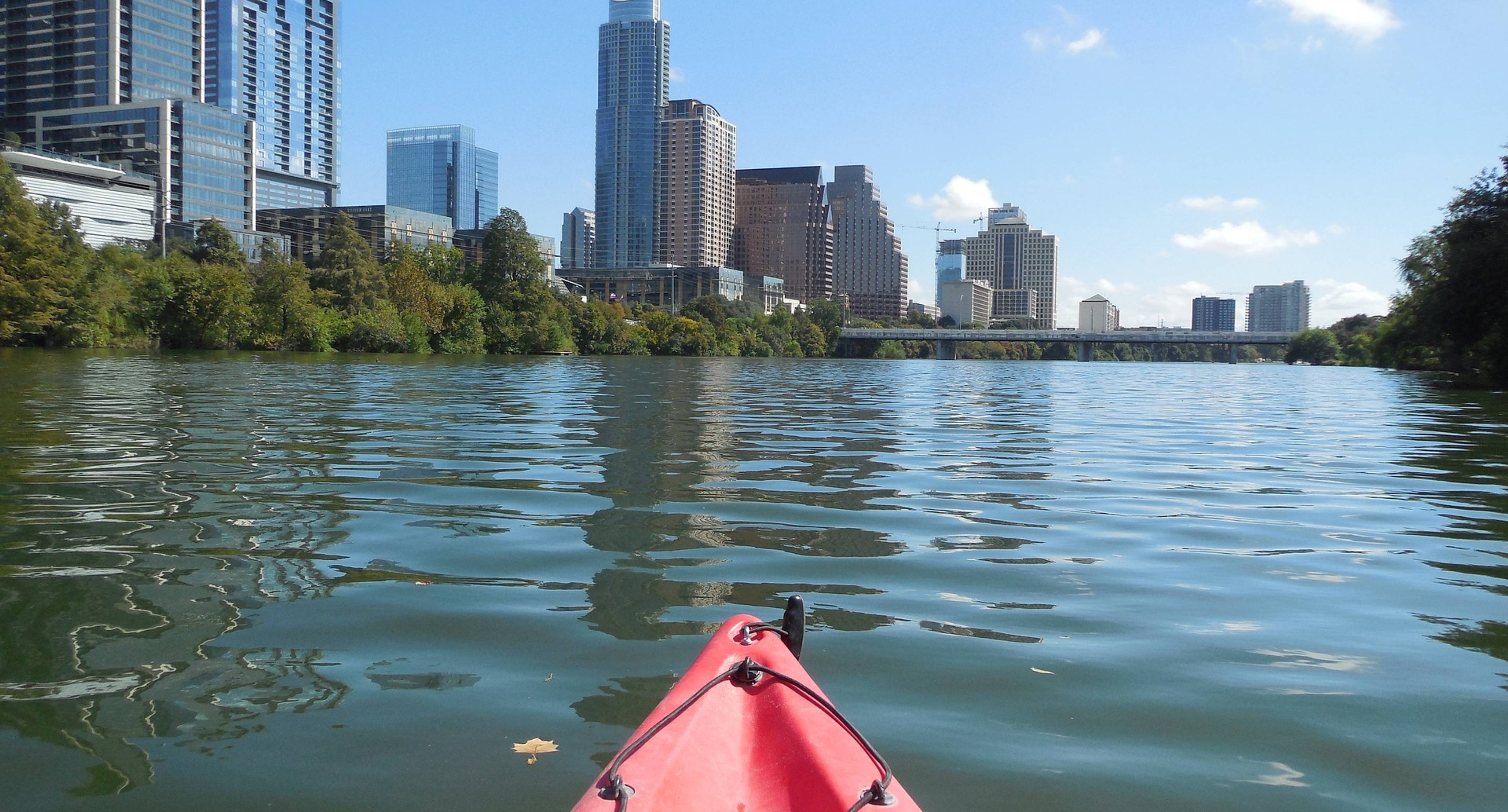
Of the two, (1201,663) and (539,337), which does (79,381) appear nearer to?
(1201,663)

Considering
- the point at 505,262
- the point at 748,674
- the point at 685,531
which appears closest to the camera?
Answer: the point at 748,674

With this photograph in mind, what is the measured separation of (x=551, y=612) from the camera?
16.1ft

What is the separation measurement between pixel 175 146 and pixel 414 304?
64.8 metres

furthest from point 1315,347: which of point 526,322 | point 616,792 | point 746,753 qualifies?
point 616,792

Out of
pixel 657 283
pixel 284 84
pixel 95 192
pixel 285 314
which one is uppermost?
pixel 284 84

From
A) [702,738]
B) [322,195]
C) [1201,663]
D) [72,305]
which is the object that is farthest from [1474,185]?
[322,195]

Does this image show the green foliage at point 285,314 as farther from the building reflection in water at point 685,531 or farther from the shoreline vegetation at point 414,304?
the building reflection in water at point 685,531

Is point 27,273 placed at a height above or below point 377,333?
above

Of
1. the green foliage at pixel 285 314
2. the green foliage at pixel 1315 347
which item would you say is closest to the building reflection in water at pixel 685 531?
the green foliage at pixel 285 314

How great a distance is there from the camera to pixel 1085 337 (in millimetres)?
133000

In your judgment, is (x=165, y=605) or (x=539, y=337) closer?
(x=165, y=605)

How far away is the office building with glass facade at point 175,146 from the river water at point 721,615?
123 meters

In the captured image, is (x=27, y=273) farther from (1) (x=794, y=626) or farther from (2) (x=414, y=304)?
(1) (x=794, y=626)

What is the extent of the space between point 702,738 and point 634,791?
15.4 inches
